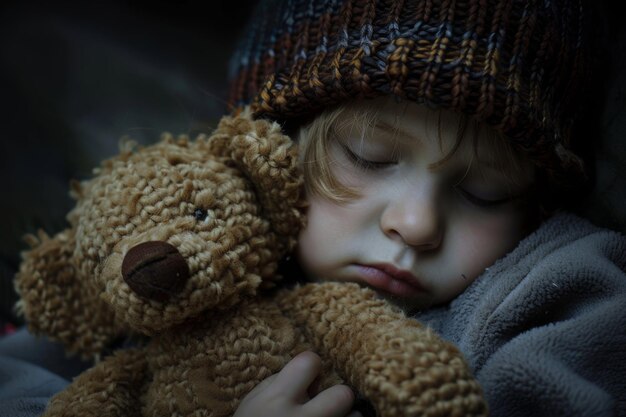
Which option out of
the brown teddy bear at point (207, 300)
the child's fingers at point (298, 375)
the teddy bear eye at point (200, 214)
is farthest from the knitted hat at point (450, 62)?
the child's fingers at point (298, 375)

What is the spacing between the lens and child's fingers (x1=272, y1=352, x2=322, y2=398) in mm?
662

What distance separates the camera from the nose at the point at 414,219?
771mm

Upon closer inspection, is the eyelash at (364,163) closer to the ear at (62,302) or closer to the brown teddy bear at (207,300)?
the brown teddy bear at (207,300)

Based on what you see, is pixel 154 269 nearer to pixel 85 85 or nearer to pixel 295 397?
pixel 295 397

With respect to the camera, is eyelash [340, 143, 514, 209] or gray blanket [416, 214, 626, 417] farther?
eyelash [340, 143, 514, 209]

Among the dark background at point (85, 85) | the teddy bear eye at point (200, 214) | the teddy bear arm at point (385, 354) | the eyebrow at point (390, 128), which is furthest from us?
the dark background at point (85, 85)

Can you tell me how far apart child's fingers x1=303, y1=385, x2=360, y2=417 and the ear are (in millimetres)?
338

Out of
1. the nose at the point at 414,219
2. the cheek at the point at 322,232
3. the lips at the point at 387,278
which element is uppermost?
the cheek at the point at 322,232

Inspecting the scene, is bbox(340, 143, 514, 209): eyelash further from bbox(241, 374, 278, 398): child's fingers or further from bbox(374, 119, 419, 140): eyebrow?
bbox(241, 374, 278, 398): child's fingers

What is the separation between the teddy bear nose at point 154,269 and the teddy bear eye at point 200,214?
0.25 feet

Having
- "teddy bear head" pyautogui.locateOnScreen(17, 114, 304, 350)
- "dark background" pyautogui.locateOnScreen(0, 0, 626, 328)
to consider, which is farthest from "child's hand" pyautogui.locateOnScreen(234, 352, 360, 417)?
"dark background" pyautogui.locateOnScreen(0, 0, 626, 328)

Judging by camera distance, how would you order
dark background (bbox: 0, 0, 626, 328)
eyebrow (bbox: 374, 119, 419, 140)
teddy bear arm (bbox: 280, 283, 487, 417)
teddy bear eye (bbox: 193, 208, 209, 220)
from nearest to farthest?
1. teddy bear arm (bbox: 280, 283, 487, 417)
2. teddy bear eye (bbox: 193, 208, 209, 220)
3. eyebrow (bbox: 374, 119, 419, 140)
4. dark background (bbox: 0, 0, 626, 328)

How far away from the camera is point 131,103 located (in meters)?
1.28

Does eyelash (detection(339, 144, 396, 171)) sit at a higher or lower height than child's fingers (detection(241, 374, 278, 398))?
higher
